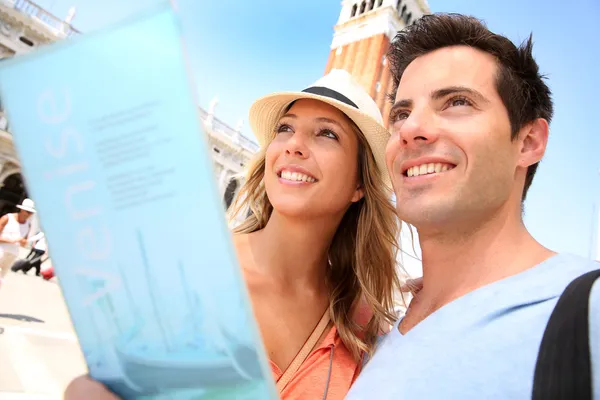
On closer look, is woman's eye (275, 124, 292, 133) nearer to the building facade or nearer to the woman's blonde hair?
the woman's blonde hair

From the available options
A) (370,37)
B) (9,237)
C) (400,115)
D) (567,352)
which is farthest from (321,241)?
(370,37)

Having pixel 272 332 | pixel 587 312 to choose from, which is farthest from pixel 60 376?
pixel 587 312

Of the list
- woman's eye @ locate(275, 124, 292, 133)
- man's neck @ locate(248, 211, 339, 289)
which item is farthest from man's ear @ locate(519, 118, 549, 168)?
woman's eye @ locate(275, 124, 292, 133)

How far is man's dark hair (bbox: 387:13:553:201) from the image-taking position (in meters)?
1.34

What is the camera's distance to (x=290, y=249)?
177 cm

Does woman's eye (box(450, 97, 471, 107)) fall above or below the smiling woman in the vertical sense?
above

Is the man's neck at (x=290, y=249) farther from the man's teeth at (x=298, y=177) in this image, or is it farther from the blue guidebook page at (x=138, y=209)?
the blue guidebook page at (x=138, y=209)

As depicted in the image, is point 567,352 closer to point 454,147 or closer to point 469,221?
point 469,221

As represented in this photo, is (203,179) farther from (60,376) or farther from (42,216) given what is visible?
(60,376)

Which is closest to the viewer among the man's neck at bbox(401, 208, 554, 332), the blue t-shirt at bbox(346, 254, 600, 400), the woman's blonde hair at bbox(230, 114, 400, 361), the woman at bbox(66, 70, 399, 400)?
the blue t-shirt at bbox(346, 254, 600, 400)

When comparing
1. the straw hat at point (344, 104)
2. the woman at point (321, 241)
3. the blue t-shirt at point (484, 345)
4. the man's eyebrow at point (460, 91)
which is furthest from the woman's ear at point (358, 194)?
the blue t-shirt at point (484, 345)

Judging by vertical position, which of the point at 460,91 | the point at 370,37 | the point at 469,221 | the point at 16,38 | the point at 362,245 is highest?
the point at 16,38

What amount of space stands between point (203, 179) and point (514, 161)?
1119mm

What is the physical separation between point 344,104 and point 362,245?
27.7 inches
